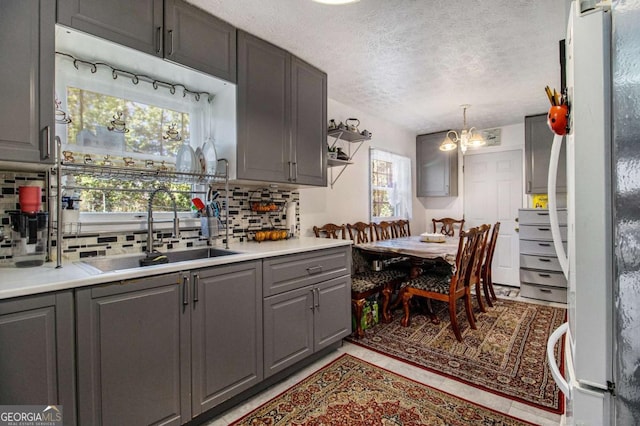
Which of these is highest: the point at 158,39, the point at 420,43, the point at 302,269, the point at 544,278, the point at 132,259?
the point at 420,43

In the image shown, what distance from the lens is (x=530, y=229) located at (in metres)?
3.79

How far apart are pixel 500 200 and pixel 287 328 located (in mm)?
3938

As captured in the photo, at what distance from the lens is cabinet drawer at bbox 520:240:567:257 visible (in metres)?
3.67

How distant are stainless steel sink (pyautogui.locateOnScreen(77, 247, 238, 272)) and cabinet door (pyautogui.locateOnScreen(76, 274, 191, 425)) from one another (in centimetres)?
27

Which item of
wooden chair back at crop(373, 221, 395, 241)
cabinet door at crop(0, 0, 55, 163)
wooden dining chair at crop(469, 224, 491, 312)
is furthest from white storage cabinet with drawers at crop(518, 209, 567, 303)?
cabinet door at crop(0, 0, 55, 163)

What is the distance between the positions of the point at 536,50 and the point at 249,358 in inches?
117

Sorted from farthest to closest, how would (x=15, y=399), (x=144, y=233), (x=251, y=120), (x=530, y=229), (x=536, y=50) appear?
(x=530, y=229) → (x=536, y=50) → (x=251, y=120) → (x=144, y=233) → (x=15, y=399)

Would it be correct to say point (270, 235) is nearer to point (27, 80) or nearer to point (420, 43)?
point (27, 80)

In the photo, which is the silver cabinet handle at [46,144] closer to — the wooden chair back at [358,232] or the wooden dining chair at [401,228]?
the wooden chair back at [358,232]

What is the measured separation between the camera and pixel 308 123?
2566 millimetres

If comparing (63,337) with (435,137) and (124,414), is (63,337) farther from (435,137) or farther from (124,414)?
(435,137)

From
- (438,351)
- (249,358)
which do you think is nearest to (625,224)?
(249,358)

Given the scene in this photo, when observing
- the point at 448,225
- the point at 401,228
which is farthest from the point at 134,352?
the point at 448,225

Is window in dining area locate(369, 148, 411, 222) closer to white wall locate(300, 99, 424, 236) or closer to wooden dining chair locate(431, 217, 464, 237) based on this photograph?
white wall locate(300, 99, 424, 236)
